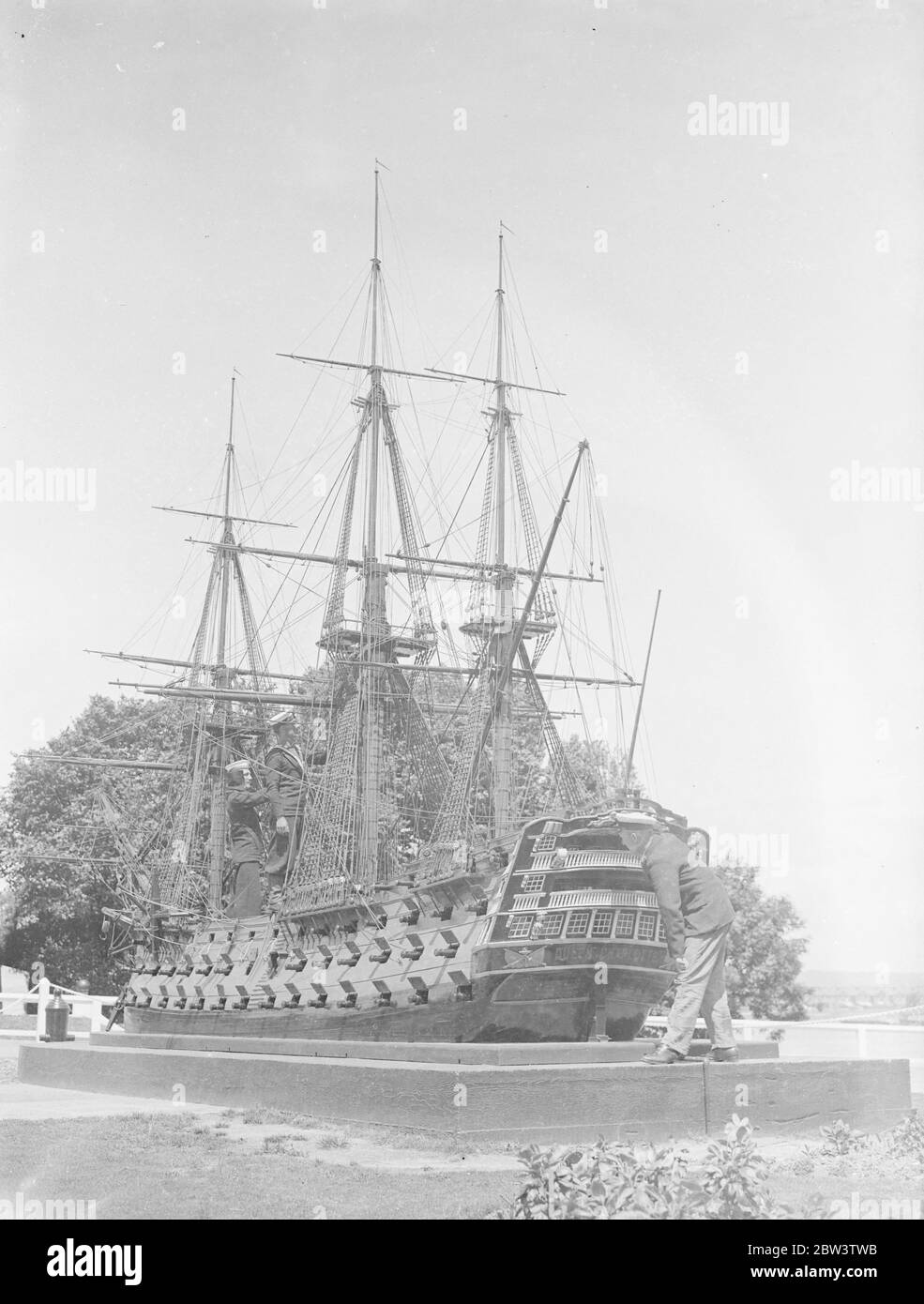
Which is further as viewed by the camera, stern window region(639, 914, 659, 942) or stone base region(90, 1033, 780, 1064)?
stern window region(639, 914, 659, 942)

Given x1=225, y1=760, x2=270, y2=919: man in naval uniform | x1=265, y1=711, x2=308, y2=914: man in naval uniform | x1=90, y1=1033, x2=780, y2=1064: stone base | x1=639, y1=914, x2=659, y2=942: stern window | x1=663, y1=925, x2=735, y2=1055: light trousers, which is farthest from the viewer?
x1=265, y1=711, x2=308, y2=914: man in naval uniform

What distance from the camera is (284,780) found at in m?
32.2

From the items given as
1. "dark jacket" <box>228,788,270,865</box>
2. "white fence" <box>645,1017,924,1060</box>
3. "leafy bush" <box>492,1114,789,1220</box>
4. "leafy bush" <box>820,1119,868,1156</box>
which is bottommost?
"white fence" <box>645,1017,924,1060</box>

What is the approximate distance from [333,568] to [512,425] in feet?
22.1

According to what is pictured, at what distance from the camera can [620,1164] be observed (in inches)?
386

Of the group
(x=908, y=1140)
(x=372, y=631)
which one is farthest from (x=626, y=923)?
(x=372, y=631)

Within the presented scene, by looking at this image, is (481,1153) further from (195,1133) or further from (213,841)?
(213,841)

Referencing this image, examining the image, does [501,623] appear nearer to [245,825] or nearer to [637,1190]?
[245,825]

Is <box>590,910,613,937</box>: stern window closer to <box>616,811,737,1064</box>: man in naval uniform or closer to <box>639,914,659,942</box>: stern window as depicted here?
<box>639,914,659,942</box>: stern window

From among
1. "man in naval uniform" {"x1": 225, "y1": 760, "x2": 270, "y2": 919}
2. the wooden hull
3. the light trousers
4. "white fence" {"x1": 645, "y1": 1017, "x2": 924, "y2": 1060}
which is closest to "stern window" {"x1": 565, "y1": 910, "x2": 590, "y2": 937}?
the wooden hull

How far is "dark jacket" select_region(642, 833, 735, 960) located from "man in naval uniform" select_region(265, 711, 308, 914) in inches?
622

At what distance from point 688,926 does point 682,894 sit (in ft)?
1.09

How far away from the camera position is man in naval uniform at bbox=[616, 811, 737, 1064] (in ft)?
46.6
